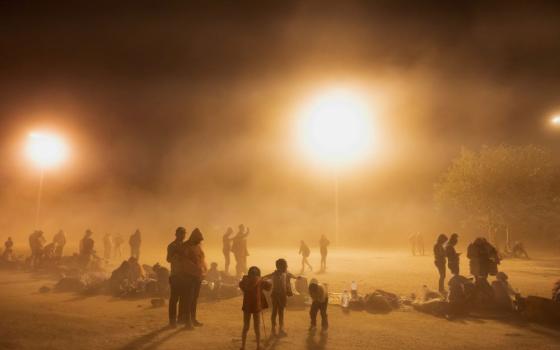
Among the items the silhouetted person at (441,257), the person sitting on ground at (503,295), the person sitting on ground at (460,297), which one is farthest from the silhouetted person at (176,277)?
the silhouetted person at (441,257)

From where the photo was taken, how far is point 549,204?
33406 millimetres

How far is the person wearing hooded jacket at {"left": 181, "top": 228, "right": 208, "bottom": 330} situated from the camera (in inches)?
350

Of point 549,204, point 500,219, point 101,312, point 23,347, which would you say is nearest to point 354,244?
point 500,219

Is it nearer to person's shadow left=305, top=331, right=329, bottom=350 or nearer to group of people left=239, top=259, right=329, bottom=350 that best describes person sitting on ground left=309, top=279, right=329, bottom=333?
group of people left=239, top=259, right=329, bottom=350

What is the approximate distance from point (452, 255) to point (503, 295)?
239 centimetres

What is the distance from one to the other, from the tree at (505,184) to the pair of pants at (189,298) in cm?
3127

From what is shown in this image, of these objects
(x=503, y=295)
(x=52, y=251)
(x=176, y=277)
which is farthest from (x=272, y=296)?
(x=52, y=251)

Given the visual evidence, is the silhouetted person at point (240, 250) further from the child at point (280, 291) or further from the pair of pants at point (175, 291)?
the child at point (280, 291)

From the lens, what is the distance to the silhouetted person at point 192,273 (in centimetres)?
888

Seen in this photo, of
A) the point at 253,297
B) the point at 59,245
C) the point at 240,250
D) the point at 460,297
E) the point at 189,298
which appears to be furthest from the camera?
the point at 59,245

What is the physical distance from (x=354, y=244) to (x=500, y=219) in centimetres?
1897

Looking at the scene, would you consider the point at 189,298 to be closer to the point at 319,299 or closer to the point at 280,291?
the point at 280,291

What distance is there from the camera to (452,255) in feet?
42.0

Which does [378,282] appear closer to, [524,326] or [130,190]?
[524,326]
